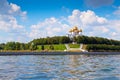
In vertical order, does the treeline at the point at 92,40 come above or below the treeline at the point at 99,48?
above

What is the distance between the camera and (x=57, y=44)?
153 metres

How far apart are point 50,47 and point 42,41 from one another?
14252 millimetres

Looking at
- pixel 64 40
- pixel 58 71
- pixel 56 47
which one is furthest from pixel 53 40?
pixel 58 71

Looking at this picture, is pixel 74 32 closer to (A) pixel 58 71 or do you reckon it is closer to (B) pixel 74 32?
(B) pixel 74 32

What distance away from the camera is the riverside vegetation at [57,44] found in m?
140

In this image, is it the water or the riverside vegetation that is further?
the riverside vegetation

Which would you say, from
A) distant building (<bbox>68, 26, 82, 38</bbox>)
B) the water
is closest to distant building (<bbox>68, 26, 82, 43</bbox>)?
distant building (<bbox>68, 26, 82, 38</bbox>)

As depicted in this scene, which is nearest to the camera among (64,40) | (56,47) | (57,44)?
(56,47)

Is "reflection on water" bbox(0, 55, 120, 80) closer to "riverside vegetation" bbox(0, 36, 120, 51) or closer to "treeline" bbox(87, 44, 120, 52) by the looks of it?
"riverside vegetation" bbox(0, 36, 120, 51)

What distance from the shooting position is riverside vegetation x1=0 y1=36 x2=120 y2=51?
14038 cm

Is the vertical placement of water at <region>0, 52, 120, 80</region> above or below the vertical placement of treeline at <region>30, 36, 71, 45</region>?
below

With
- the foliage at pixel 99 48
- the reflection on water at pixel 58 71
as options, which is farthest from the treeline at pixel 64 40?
the reflection on water at pixel 58 71

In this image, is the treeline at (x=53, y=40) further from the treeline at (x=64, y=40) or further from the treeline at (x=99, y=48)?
the treeline at (x=99, y=48)

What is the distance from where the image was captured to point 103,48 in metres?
148
